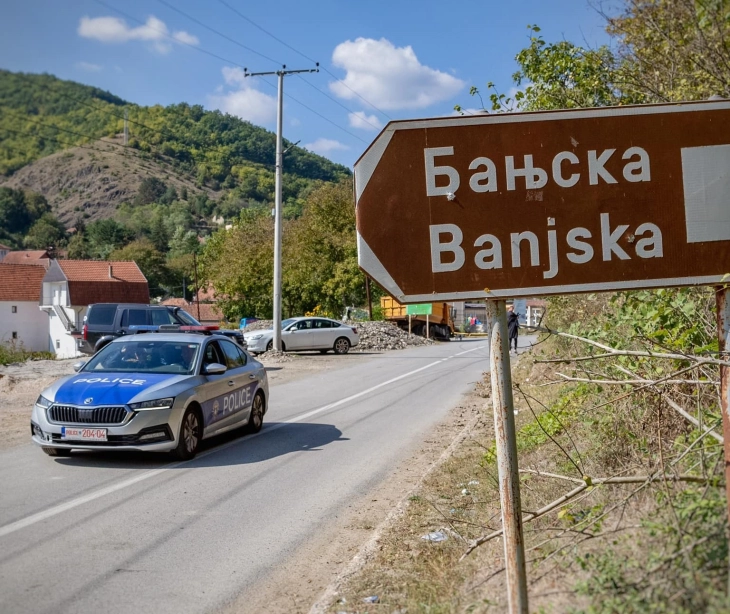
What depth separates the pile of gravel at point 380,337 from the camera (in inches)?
1529

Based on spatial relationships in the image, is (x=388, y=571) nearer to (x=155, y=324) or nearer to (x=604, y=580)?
(x=604, y=580)

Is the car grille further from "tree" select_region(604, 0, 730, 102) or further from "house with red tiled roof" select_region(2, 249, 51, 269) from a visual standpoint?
"house with red tiled roof" select_region(2, 249, 51, 269)

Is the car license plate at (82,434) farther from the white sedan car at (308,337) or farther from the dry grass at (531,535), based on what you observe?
the white sedan car at (308,337)

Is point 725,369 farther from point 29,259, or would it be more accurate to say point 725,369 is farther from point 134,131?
point 29,259

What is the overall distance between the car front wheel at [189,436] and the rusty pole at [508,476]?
6.66 metres

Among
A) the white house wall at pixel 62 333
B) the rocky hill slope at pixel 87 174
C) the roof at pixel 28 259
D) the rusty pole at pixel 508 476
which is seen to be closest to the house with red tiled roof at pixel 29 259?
the roof at pixel 28 259

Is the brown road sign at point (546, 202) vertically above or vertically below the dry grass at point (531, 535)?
above

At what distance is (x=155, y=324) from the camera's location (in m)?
24.7

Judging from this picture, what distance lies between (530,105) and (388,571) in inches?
344

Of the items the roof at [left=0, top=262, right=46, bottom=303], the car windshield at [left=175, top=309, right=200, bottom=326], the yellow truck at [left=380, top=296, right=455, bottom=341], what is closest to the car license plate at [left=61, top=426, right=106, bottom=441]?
the car windshield at [left=175, top=309, right=200, bottom=326]

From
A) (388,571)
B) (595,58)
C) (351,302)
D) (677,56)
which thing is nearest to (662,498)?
(388,571)

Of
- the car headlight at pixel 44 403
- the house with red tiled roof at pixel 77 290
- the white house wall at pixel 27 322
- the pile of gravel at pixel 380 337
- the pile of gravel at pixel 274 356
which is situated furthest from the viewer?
the white house wall at pixel 27 322

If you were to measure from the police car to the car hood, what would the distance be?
0.04 ft

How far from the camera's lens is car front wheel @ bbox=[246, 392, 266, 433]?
11727mm
